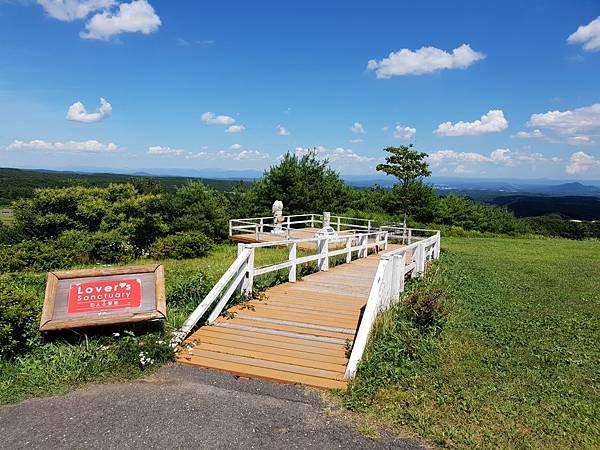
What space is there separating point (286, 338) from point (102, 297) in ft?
9.03

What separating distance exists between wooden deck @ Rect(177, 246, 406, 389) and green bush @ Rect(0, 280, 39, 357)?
2015 millimetres

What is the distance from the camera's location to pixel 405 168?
83.6ft

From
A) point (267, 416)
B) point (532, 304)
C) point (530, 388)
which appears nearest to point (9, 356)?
point (267, 416)

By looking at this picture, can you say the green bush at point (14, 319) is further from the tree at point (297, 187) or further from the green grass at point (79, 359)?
the tree at point (297, 187)

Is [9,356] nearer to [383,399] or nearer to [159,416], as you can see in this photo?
[159,416]

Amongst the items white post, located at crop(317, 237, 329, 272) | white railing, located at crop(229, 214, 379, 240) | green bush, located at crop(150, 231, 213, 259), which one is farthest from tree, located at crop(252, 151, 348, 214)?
white post, located at crop(317, 237, 329, 272)

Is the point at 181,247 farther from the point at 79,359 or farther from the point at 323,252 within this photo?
the point at 79,359

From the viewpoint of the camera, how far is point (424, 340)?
6668 mm

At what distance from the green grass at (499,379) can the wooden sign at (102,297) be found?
10.6 ft

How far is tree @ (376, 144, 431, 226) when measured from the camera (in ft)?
82.9

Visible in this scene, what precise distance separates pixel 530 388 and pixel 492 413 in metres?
0.97

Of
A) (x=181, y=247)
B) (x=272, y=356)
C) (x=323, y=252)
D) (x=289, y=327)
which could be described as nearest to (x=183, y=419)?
(x=272, y=356)

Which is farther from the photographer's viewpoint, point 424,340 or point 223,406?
point 424,340

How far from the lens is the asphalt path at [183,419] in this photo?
430 centimetres
